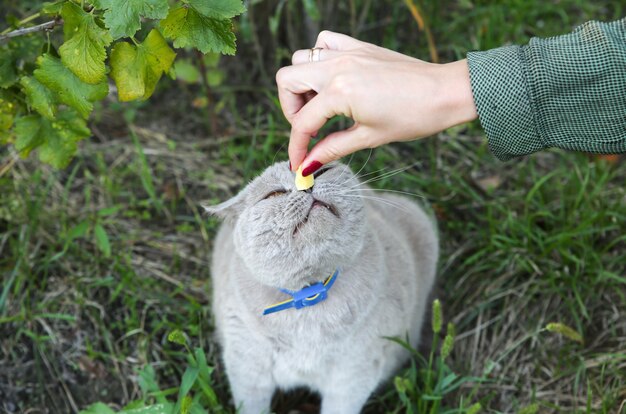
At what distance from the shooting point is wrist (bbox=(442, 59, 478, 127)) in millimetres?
1558

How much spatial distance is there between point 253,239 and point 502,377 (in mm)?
1193

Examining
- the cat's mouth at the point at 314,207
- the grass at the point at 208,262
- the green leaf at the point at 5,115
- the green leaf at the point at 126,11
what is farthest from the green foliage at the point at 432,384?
the green leaf at the point at 5,115

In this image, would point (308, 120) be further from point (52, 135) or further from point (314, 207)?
point (52, 135)

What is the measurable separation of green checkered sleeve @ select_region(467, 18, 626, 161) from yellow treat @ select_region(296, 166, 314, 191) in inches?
18.0

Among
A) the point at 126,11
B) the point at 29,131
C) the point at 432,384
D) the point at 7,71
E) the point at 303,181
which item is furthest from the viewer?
the point at 432,384

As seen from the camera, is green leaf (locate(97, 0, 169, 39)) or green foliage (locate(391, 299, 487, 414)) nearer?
green leaf (locate(97, 0, 169, 39))

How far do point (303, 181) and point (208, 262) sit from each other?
3.97ft

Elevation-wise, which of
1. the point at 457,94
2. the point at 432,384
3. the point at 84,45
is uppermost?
the point at 84,45

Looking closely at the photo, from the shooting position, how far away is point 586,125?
161 cm

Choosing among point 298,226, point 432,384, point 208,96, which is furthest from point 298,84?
point 208,96

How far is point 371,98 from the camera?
1.48 meters

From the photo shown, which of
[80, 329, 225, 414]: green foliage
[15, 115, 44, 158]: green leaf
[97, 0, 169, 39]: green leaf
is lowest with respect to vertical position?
[80, 329, 225, 414]: green foliage

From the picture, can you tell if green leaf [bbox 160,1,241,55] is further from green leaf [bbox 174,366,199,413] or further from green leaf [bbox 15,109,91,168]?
green leaf [bbox 174,366,199,413]

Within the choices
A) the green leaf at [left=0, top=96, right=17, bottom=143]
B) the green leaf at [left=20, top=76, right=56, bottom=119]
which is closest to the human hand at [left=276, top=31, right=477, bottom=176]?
the green leaf at [left=20, top=76, right=56, bottom=119]
